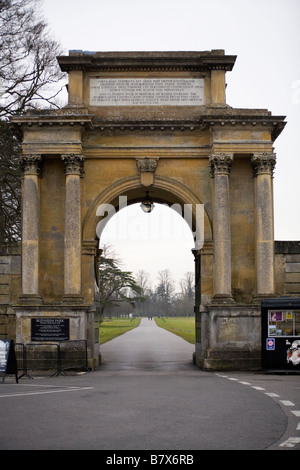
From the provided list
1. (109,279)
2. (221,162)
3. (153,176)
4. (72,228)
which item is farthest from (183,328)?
(72,228)

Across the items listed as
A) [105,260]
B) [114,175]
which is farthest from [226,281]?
[105,260]

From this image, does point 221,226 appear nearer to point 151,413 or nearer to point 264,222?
point 264,222

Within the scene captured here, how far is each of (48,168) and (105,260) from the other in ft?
147

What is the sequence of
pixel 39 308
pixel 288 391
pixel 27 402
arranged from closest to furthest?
1. pixel 27 402
2. pixel 288 391
3. pixel 39 308

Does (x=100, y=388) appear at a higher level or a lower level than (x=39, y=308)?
lower

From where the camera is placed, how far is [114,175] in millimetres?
21391

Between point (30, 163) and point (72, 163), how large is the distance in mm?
1337

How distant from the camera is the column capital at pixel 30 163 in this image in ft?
67.3

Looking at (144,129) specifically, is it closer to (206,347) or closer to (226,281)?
(226,281)

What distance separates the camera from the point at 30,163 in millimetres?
20562

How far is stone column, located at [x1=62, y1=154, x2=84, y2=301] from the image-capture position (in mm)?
20109

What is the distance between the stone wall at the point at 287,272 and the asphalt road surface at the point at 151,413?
534 cm

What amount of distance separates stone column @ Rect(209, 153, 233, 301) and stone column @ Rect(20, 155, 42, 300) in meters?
5.60

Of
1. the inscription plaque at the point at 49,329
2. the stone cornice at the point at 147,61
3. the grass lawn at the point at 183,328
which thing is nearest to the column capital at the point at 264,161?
the stone cornice at the point at 147,61
